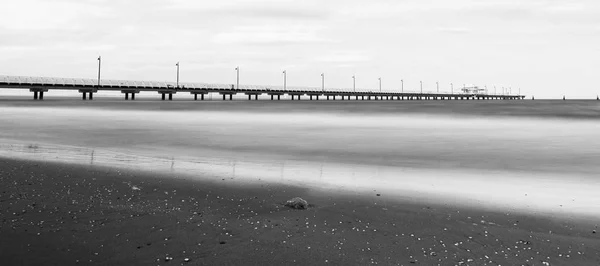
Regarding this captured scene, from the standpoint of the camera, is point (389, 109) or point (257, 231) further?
point (389, 109)

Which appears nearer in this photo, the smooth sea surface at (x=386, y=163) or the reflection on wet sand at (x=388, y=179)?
the reflection on wet sand at (x=388, y=179)

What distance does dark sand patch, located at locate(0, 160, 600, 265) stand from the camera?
3602 millimetres

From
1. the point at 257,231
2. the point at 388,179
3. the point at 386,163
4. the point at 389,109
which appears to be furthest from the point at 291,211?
the point at 389,109

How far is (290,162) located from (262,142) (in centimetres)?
486

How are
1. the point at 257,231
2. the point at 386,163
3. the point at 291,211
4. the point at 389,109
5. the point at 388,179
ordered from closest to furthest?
the point at 257,231 → the point at 291,211 → the point at 388,179 → the point at 386,163 → the point at 389,109

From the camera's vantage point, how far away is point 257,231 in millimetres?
4246

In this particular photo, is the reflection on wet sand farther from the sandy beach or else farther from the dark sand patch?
the dark sand patch

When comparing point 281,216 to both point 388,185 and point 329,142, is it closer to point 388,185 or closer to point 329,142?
point 388,185

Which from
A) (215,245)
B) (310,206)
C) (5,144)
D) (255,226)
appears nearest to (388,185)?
(310,206)

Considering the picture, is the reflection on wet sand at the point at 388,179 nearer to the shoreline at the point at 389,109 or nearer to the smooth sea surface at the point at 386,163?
the smooth sea surface at the point at 386,163

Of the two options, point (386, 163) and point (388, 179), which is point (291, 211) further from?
point (386, 163)

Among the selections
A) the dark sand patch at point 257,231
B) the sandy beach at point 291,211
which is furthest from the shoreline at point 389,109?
the dark sand patch at point 257,231

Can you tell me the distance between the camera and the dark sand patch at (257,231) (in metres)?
3.60

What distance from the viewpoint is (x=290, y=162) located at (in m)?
9.84
